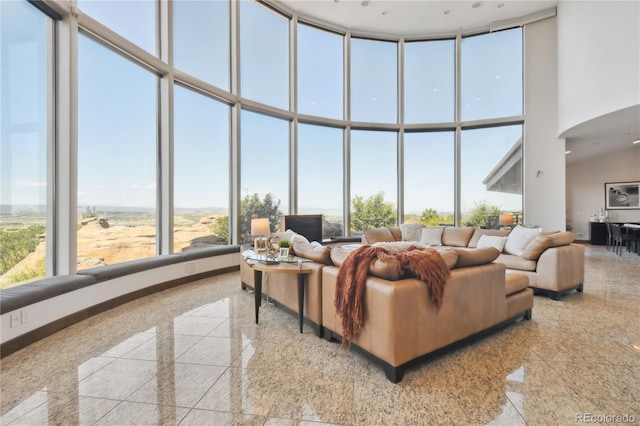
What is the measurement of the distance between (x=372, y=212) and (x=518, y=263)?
141 inches

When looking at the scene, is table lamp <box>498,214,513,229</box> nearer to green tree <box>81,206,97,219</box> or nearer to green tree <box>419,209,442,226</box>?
green tree <box>419,209,442,226</box>

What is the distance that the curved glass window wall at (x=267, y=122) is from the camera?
11.5 feet

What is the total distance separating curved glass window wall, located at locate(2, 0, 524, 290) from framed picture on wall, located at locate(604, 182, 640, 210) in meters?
4.87

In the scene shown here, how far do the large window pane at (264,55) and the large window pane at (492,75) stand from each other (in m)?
4.50

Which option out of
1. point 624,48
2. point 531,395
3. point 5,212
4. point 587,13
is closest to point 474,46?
point 587,13

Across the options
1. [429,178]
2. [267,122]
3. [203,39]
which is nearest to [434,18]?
[429,178]

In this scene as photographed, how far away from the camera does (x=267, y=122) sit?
19.7ft

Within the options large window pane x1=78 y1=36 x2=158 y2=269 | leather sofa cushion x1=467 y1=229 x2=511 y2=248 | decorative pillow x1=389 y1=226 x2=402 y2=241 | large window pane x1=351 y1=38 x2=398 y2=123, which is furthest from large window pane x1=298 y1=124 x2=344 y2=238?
large window pane x1=78 y1=36 x2=158 y2=269

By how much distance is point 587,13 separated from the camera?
5199mm

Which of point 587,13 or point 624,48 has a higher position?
point 587,13

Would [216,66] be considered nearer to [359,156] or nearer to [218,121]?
[218,121]

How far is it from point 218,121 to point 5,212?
3.31 metres

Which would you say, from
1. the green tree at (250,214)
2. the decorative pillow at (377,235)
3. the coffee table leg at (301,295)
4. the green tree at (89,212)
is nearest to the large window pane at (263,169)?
the green tree at (250,214)

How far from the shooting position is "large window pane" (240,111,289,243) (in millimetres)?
5609
